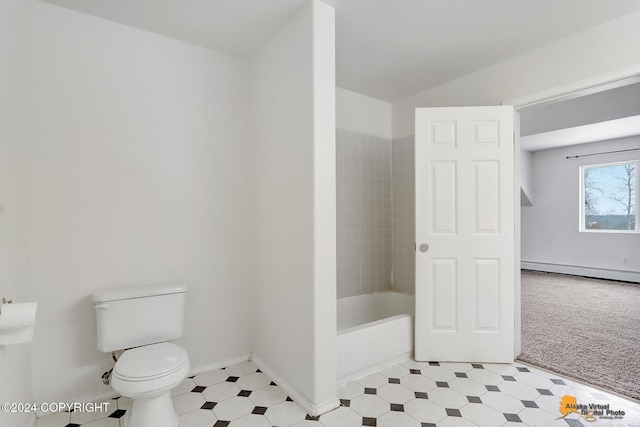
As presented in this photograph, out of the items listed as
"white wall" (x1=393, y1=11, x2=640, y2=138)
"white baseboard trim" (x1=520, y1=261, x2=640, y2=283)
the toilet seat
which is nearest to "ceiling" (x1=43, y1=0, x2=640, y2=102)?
"white wall" (x1=393, y1=11, x2=640, y2=138)

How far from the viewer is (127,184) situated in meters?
2.19

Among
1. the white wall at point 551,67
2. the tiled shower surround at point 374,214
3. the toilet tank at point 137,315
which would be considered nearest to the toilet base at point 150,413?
the toilet tank at point 137,315

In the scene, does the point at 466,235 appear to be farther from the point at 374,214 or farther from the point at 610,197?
the point at 610,197

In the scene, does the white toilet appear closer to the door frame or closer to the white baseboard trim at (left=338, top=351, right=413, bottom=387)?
the white baseboard trim at (left=338, top=351, right=413, bottom=387)

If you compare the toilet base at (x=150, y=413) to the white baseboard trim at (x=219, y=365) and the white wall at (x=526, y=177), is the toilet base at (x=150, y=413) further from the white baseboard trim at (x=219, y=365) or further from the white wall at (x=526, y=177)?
the white wall at (x=526, y=177)

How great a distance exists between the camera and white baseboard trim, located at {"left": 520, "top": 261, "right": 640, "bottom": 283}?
5.41 metres

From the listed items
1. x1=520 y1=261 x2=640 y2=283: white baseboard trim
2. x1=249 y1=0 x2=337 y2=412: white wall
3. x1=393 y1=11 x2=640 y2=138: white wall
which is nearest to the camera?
x1=249 y1=0 x2=337 y2=412: white wall

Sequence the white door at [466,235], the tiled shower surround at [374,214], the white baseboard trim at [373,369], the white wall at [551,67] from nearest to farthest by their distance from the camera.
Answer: the white wall at [551,67], the white baseboard trim at [373,369], the white door at [466,235], the tiled shower surround at [374,214]

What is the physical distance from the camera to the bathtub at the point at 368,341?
7.55 feet

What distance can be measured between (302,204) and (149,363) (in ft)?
4.00

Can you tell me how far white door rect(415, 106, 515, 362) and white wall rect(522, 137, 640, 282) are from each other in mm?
4614

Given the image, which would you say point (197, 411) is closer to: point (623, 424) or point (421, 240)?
point (421, 240)

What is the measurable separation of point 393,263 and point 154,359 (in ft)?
8.35

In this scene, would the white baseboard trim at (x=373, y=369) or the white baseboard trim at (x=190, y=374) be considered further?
the white baseboard trim at (x=373, y=369)
